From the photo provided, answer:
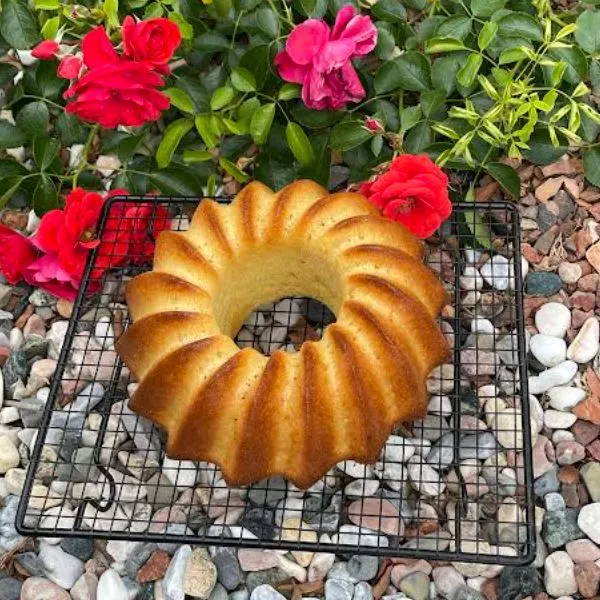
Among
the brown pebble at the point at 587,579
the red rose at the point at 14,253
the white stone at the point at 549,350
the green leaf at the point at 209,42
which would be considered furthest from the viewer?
the green leaf at the point at 209,42

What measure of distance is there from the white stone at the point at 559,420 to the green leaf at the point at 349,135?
3.19 ft

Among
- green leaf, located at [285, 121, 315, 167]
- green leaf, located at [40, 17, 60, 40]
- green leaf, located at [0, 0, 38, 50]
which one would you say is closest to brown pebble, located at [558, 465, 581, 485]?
green leaf, located at [285, 121, 315, 167]

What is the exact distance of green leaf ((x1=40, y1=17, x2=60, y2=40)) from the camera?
291 centimetres

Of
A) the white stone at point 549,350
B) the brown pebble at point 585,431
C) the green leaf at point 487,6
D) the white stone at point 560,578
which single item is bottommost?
the white stone at point 560,578

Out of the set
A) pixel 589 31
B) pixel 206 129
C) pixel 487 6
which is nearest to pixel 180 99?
pixel 206 129

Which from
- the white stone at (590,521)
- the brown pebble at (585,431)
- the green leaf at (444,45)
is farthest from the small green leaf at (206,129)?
the white stone at (590,521)

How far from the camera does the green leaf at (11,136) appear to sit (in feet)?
10.5

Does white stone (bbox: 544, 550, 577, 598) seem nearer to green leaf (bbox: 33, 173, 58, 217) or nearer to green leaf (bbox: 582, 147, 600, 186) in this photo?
green leaf (bbox: 582, 147, 600, 186)

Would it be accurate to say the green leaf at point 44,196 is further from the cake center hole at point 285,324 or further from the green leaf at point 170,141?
the cake center hole at point 285,324

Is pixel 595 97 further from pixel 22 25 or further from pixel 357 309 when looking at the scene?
pixel 22 25

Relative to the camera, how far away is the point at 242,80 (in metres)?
3.00

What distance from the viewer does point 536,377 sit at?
2.81 metres

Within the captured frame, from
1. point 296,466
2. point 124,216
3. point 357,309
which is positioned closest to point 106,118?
point 124,216

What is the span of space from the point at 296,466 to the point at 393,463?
36cm
